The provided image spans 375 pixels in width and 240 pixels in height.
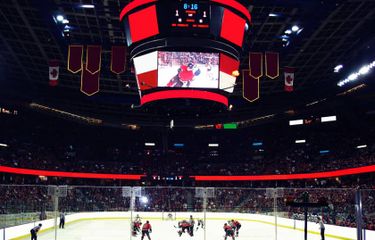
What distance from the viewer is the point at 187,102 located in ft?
53.3

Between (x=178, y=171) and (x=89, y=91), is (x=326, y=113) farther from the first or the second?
(x=89, y=91)

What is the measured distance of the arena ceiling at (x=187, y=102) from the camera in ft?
63.0

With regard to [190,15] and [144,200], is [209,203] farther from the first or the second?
[190,15]

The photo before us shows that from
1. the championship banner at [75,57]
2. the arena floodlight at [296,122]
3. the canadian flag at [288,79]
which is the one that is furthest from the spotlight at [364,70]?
the championship banner at [75,57]

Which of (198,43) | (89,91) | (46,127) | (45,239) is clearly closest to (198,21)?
(198,43)

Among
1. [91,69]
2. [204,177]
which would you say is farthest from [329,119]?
[91,69]

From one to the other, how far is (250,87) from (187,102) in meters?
4.59

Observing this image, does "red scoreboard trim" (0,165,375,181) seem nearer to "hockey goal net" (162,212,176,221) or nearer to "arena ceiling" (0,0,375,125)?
"arena ceiling" (0,0,375,125)

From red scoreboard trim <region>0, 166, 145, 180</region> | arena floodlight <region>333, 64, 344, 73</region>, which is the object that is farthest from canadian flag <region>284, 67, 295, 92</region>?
red scoreboard trim <region>0, 166, 145, 180</region>

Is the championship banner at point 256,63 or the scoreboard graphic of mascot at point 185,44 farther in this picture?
the championship banner at point 256,63

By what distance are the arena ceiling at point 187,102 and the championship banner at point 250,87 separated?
2.08m

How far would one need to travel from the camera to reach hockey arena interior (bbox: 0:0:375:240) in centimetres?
1535

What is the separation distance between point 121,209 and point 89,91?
28.6 feet

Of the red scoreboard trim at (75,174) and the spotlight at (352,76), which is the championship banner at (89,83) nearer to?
the spotlight at (352,76)
